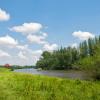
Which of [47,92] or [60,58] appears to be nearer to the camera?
[47,92]

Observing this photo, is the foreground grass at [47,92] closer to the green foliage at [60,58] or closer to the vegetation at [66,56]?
the vegetation at [66,56]

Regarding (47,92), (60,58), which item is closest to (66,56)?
(60,58)

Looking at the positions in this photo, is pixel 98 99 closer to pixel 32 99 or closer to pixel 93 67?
pixel 32 99

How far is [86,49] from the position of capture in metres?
125

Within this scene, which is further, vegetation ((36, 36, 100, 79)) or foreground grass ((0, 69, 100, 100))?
vegetation ((36, 36, 100, 79))

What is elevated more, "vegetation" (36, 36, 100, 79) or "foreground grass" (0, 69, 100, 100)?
"vegetation" (36, 36, 100, 79)

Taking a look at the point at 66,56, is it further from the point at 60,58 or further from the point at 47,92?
the point at 47,92

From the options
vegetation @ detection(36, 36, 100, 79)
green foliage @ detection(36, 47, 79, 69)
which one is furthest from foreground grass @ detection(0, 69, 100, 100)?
green foliage @ detection(36, 47, 79, 69)

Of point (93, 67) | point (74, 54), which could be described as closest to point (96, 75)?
point (93, 67)

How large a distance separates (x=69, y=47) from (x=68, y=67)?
10.7 metres

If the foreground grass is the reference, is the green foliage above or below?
above

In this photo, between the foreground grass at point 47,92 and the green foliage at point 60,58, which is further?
the green foliage at point 60,58

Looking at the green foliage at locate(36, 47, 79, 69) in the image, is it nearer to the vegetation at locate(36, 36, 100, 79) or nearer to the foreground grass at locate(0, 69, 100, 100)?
the vegetation at locate(36, 36, 100, 79)

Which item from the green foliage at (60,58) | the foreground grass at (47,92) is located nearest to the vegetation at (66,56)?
the green foliage at (60,58)
